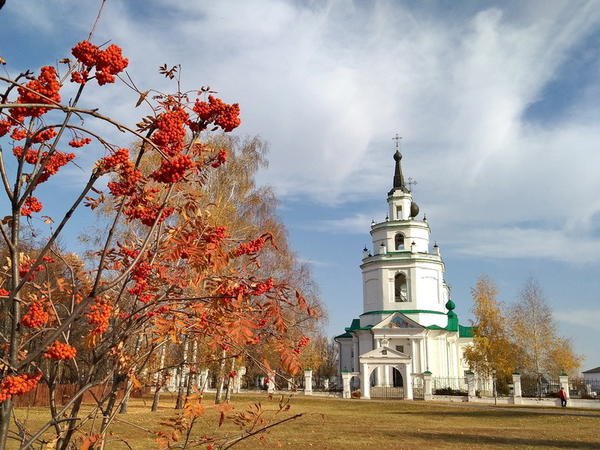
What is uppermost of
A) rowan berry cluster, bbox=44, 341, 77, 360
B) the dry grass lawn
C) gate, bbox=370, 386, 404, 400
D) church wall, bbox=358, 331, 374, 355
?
church wall, bbox=358, 331, 374, 355

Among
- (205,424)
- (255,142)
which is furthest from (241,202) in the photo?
(205,424)

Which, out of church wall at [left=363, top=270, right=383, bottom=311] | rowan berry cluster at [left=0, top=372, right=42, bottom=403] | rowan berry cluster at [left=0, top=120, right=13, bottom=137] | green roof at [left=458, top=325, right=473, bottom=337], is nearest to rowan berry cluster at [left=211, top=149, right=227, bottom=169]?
rowan berry cluster at [left=0, top=120, right=13, bottom=137]

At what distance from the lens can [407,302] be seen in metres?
44.3

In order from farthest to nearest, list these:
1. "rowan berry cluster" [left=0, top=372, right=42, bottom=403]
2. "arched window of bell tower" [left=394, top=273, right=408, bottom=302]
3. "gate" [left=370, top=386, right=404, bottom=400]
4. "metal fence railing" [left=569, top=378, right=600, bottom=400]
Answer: "arched window of bell tower" [left=394, top=273, right=408, bottom=302]
"gate" [left=370, top=386, right=404, bottom=400]
"metal fence railing" [left=569, top=378, right=600, bottom=400]
"rowan berry cluster" [left=0, top=372, right=42, bottom=403]

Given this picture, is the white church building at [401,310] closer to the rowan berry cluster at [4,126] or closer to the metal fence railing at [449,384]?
the metal fence railing at [449,384]

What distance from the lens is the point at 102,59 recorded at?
2713 mm

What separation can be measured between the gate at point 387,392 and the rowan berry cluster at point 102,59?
38.5 metres

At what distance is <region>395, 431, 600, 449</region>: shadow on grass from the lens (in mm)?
12578

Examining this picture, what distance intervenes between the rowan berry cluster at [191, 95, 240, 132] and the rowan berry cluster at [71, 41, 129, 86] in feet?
1.82

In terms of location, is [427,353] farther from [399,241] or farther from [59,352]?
[59,352]

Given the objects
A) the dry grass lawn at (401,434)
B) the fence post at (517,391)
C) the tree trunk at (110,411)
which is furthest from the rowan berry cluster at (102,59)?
the fence post at (517,391)

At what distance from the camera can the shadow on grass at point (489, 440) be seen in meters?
12.6

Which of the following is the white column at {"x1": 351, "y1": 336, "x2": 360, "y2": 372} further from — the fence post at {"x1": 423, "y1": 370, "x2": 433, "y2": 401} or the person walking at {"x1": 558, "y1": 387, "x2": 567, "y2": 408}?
the person walking at {"x1": 558, "y1": 387, "x2": 567, "y2": 408}

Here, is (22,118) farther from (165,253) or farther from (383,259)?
(383,259)
